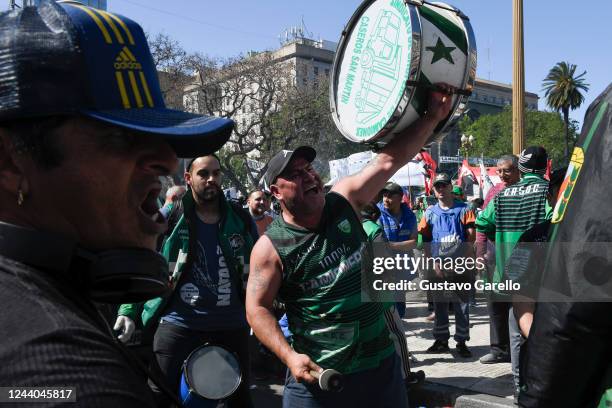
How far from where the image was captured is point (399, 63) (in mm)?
2188

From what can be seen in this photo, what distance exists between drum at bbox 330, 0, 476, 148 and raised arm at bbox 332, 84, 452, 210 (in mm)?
45

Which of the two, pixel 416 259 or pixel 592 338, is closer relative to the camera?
pixel 592 338

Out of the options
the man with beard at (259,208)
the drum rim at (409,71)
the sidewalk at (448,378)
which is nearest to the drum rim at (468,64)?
the drum rim at (409,71)

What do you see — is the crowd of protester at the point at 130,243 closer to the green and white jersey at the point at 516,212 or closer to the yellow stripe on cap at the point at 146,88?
the yellow stripe on cap at the point at 146,88

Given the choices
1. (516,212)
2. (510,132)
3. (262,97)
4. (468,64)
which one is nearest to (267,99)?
(262,97)

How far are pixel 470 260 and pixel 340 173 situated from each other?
274 inches

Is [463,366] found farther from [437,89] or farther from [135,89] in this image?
[135,89]

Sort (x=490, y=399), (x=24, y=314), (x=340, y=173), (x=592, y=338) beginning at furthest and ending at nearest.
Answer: (x=340, y=173) → (x=490, y=399) → (x=592, y=338) → (x=24, y=314)

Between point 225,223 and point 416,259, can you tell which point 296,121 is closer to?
point 416,259

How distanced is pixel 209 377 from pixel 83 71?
8.10 feet

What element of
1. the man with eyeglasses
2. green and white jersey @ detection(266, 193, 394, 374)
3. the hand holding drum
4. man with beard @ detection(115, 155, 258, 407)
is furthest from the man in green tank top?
the man with eyeglasses

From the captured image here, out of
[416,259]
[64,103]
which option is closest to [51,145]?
[64,103]

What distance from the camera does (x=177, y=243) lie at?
13.2 ft

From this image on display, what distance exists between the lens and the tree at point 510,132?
234ft
